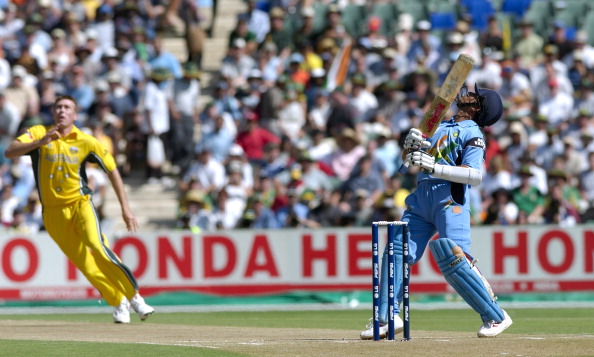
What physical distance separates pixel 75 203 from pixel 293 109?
956 cm

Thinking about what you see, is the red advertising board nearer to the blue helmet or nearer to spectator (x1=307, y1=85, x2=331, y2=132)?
spectator (x1=307, y1=85, x2=331, y2=132)

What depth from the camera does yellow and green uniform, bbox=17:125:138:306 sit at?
13375 mm

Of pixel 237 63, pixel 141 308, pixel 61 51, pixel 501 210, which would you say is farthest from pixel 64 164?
pixel 61 51

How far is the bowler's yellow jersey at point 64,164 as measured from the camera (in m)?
13.4

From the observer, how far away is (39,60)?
24.6 meters

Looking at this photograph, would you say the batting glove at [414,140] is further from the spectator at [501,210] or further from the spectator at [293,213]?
the spectator at [293,213]

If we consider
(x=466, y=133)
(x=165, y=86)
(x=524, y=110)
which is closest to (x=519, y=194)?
(x=524, y=110)

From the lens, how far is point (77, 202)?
A: 13.4 meters

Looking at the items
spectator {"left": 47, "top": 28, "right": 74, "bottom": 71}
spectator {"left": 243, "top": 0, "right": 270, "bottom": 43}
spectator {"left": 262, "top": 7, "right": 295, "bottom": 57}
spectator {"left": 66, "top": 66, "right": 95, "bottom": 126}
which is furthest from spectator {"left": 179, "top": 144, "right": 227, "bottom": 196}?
spectator {"left": 47, "top": 28, "right": 74, "bottom": 71}

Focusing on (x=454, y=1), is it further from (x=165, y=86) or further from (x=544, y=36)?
(x=165, y=86)

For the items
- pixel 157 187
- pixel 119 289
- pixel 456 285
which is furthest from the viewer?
pixel 157 187

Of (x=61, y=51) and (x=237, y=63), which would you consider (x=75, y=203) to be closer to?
(x=237, y=63)

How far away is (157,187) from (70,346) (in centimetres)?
1164

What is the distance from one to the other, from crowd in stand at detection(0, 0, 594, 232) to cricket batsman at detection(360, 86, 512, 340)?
26.8 ft
